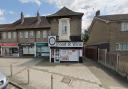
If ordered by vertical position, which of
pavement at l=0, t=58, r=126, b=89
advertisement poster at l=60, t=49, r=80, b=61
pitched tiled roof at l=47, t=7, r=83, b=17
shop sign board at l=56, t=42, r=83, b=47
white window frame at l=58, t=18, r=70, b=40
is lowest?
pavement at l=0, t=58, r=126, b=89

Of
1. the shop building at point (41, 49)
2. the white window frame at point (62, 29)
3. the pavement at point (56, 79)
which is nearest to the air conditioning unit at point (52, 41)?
the white window frame at point (62, 29)

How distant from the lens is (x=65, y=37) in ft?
81.3

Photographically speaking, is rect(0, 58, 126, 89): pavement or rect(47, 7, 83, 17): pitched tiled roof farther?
rect(47, 7, 83, 17): pitched tiled roof

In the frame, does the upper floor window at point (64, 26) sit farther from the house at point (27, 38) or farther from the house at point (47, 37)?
the house at point (27, 38)

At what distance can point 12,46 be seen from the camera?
126 feet

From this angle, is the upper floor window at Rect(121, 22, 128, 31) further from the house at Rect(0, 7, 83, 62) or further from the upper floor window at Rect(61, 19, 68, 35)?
the upper floor window at Rect(61, 19, 68, 35)

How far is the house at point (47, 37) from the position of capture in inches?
961

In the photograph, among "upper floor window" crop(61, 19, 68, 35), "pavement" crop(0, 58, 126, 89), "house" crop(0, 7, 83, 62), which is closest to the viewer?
"pavement" crop(0, 58, 126, 89)

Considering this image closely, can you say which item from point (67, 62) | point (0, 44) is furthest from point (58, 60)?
point (0, 44)

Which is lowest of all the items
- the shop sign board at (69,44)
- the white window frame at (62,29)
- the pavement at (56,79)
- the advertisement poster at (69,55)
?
the pavement at (56,79)

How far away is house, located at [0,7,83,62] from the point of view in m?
24.4

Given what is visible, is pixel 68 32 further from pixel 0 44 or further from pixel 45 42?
pixel 0 44

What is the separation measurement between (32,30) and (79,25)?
48.0 ft

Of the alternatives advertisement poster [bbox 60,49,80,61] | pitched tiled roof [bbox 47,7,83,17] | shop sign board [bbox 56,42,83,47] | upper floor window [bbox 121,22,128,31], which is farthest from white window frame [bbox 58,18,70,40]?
upper floor window [bbox 121,22,128,31]
